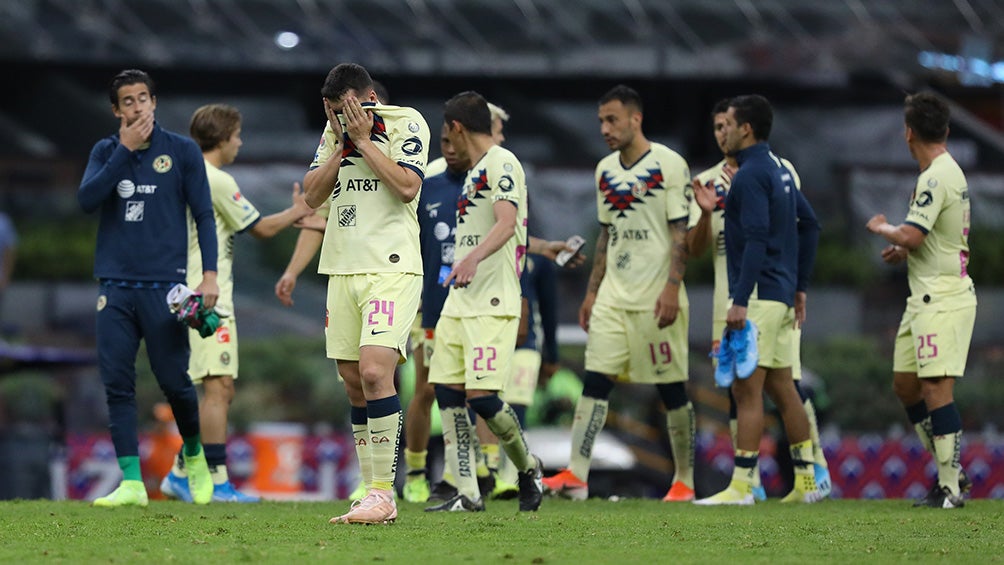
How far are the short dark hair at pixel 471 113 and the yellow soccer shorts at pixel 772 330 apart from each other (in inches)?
92.6

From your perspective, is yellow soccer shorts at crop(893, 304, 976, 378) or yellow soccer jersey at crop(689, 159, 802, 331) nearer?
yellow soccer shorts at crop(893, 304, 976, 378)

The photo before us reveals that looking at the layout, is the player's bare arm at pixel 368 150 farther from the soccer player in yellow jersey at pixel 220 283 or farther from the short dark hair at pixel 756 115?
the short dark hair at pixel 756 115

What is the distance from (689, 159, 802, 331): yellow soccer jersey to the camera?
11.5 m

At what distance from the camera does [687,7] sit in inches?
1216

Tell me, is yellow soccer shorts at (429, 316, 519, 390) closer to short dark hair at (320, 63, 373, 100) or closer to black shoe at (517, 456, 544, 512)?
black shoe at (517, 456, 544, 512)

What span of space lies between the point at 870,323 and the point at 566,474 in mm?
15822

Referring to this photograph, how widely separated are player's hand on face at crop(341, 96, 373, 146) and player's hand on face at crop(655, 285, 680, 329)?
11.6 feet

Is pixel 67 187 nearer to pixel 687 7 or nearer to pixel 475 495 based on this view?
Result: pixel 687 7

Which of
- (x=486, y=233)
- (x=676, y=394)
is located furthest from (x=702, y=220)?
(x=486, y=233)

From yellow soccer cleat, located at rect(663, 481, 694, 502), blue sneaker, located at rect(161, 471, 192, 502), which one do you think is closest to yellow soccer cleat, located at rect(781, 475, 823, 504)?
yellow soccer cleat, located at rect(663, 481, 694, 502)

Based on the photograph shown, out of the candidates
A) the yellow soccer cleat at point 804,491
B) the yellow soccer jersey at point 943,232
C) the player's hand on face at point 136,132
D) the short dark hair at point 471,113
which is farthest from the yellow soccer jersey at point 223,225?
the yellow soccer jersey at point 943,232

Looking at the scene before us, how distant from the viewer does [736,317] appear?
10.6 metres

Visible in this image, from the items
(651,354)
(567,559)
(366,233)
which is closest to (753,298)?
(651,354)

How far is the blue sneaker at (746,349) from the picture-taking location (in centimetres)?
1073
